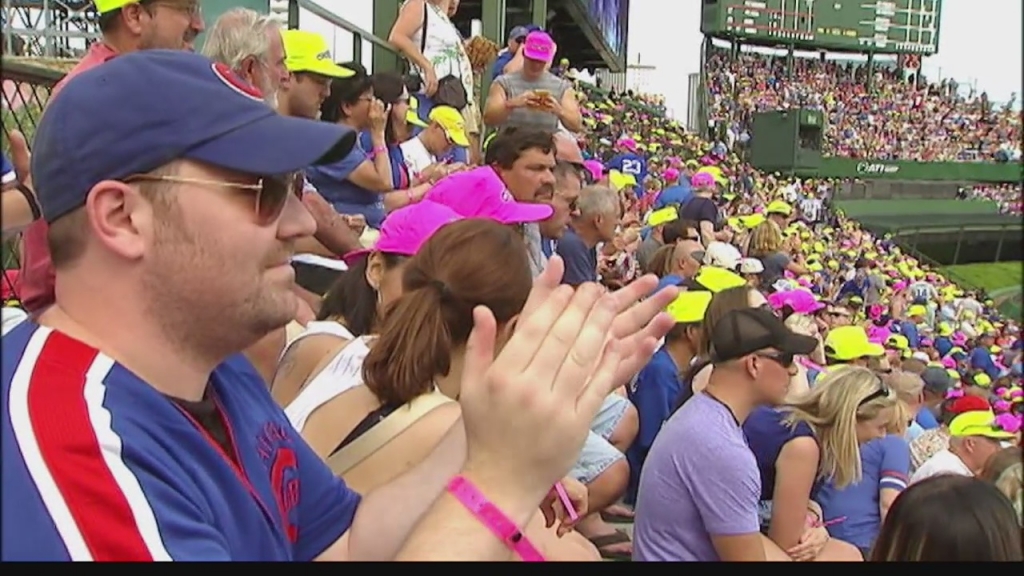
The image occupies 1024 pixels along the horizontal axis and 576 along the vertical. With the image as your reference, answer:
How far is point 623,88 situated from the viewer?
25.2 meters

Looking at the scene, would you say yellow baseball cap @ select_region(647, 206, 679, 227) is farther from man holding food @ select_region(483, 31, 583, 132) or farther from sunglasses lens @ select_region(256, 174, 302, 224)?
sunglasses lens @ select_region(256, 174, 302, 224)

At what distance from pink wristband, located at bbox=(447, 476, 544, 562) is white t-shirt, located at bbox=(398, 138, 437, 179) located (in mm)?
4333

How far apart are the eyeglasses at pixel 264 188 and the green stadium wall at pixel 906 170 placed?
87.5 ft

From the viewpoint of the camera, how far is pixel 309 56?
4035 millimetres

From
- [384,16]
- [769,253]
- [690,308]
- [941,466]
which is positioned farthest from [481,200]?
[769,253]

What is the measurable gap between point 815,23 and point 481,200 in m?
34.6

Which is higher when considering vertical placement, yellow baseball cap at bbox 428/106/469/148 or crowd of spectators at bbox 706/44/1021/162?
yellow baseball cap at bbox 428/106/469/148

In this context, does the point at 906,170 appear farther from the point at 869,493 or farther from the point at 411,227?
the point at 411,227

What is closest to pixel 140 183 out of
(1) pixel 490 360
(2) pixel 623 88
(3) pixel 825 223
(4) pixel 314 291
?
(1) pixel 490 360

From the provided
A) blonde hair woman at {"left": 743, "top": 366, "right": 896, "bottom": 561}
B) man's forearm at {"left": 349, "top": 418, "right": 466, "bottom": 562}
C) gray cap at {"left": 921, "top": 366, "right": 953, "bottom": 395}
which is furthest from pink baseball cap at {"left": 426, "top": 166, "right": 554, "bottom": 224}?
gray cap at {"left": 921, "top": 366, "right": 953, "bottom": 395}

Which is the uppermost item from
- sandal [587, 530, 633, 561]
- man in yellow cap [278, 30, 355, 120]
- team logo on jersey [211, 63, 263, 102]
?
team logo on jersey [211, 63, 263, 102]

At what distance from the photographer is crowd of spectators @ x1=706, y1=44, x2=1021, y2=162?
30.2m

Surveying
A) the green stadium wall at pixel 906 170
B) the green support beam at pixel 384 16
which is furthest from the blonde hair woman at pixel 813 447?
the green stadium wall at pixel 906 170

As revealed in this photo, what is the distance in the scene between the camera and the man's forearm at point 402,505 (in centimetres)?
150
